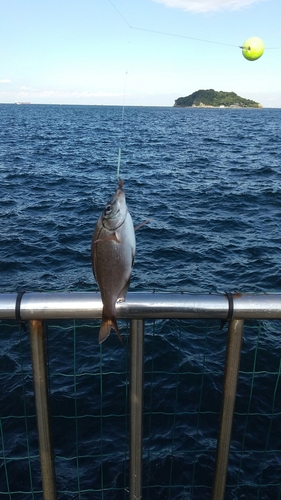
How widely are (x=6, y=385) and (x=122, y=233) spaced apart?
7.54 m

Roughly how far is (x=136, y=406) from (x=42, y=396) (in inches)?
19.7

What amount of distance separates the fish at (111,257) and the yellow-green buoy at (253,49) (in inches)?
511

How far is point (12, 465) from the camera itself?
6.77 meters

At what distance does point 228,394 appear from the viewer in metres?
2.36

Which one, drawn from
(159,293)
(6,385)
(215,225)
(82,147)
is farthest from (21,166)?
(159,293)

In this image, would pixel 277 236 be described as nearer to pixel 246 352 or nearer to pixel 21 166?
pixel 246 352

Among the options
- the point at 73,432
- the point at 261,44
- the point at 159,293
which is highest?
the point at 261,44

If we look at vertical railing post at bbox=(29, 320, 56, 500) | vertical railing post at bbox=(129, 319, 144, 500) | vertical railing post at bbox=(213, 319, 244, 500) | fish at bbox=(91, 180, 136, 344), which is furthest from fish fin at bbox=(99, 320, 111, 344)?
vertical railing post at bbox=(213, 319, 244, 500)

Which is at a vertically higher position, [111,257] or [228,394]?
[111,257]

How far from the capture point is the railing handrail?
2.09 metres

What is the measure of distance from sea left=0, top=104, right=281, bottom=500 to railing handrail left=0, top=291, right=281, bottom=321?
16 centimetres

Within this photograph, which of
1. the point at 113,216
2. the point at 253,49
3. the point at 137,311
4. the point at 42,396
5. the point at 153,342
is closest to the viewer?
the point at 113,216

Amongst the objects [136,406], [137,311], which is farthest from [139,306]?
[136,406]

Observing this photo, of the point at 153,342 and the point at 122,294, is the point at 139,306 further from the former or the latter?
the point at 153,342
